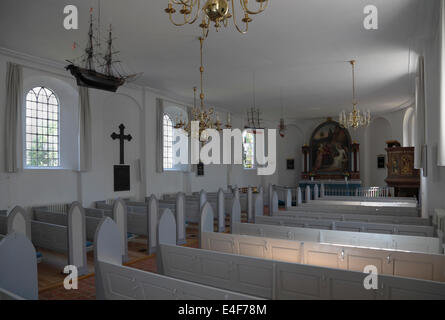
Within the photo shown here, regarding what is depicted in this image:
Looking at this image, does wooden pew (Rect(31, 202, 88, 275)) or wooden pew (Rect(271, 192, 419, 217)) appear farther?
wooden pew (Rect(271, 192, 419, 217))

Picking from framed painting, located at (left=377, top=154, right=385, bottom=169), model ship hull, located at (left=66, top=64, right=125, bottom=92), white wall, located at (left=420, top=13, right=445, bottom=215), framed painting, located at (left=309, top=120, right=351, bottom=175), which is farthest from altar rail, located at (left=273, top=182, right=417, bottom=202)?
model ship hull, located at (left=66, top=64, right=125, bottom=92)

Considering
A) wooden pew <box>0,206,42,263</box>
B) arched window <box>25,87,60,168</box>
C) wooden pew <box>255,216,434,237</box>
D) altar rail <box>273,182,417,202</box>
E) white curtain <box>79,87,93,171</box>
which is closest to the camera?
wooden pew <box>0,206,42,263</box>

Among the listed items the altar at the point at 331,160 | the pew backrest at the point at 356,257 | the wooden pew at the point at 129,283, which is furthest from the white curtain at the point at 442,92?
the altar at the point at 331,160

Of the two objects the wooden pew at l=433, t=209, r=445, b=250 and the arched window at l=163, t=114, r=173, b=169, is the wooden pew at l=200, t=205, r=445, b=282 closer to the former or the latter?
the wooden pew at l=433, t=209, r=445, b=250

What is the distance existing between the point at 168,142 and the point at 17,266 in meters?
10.4

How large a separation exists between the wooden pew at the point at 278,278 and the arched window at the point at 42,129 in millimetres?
6299

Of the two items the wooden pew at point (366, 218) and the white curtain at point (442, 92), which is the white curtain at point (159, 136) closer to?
the wooden pew at point (366, 218)

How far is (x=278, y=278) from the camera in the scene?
3.23 metres

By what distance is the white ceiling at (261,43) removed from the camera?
5699 millimetres

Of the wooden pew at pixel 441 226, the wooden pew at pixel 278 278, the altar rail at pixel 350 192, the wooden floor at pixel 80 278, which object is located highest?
the wooden pew at pixel 441 226

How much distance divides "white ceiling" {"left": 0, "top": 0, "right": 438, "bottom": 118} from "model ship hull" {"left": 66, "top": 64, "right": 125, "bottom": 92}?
4.31 ft

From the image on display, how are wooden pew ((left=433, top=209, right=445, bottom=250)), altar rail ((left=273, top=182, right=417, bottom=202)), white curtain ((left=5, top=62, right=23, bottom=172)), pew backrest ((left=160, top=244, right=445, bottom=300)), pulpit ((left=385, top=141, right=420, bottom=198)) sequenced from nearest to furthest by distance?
pew backrest ((left=160, top=244, right=445, bottom=300)) → wooden pew ((left=433, top=209, right=445, bottom=250)) → white curtain ((left=5, top=62, right=23, bottom=172)) → pulpit ((left=385, top=141, right=420, bottom=198)) → altar rail ((left=273, top=182, right=417, bottom=202))

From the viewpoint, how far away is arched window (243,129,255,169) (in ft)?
59.9
